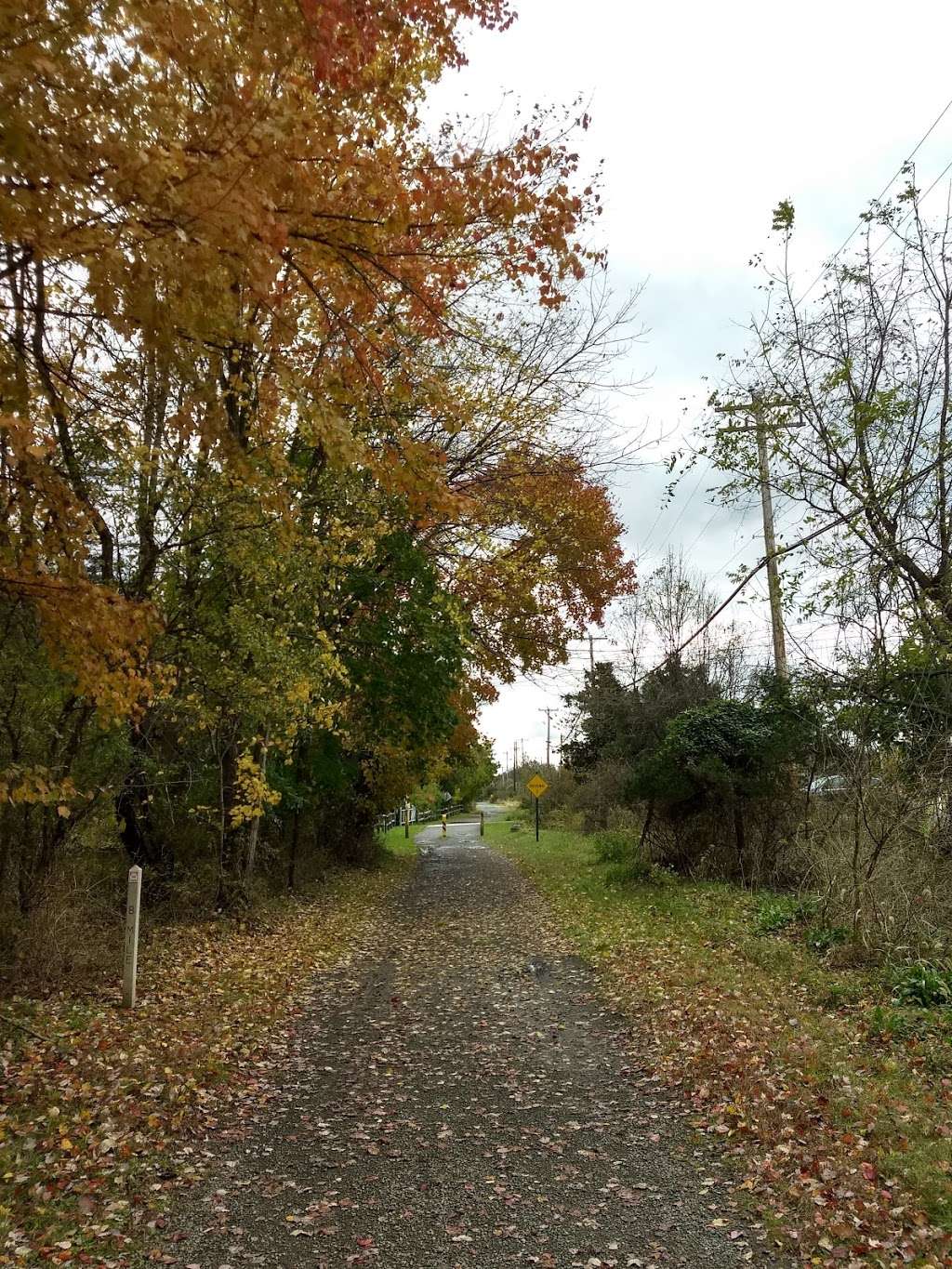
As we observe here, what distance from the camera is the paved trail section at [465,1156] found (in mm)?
3971

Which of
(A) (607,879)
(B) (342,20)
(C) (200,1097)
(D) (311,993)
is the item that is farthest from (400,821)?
(B) (342,20)

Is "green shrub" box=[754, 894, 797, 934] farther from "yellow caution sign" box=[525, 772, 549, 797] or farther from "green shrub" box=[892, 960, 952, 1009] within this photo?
"yellow caution sign" box=[525, 772, 549, 797]

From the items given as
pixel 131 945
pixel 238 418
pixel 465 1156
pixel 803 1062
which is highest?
pixel 238 418

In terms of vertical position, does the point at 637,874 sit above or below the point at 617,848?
below

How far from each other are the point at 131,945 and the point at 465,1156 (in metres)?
4.35

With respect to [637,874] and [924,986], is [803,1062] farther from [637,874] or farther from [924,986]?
[637,874]

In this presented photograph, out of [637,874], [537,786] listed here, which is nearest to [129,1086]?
[637,874]

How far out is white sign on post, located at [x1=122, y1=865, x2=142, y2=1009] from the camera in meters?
7.90

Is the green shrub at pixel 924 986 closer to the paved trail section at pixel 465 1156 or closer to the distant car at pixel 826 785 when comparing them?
the paved trail section at pixel 465 1156

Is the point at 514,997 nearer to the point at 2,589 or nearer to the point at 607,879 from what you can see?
the point at 2,589

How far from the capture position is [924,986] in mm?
7438

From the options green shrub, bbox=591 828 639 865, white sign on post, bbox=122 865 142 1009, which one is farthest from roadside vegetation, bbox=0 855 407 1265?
green shrub, bbox=591 828 639 865

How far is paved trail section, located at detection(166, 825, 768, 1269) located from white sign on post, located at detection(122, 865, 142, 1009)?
5.56 ft

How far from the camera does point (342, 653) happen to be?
16.6m
